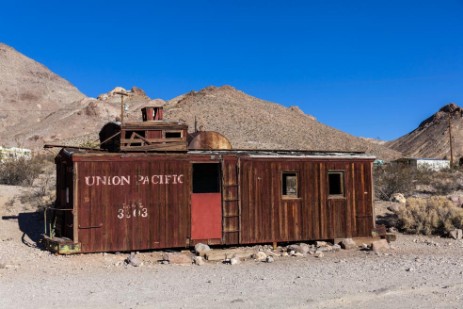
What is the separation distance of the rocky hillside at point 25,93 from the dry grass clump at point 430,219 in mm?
56782

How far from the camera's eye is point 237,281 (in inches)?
426

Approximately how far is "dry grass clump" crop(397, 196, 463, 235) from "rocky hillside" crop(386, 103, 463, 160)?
65639mm

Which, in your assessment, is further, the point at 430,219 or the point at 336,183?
the point at 336,183

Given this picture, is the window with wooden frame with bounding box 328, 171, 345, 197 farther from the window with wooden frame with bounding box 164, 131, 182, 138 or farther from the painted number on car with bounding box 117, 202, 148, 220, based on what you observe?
the painted number on car with bounding box 117, 202, 148, 220

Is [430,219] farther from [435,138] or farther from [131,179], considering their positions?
[435,138]

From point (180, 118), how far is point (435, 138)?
5331cm

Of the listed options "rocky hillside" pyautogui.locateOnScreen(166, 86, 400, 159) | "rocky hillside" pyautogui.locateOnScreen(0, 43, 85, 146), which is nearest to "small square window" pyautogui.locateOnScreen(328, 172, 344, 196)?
"rocky hillside" pyautogui.locateOnScreen(166, 86, 400, 159)

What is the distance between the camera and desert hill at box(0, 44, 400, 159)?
55.2m

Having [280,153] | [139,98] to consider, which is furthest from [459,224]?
[139,98]

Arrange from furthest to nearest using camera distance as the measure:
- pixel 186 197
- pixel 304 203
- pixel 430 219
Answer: pixel 430 219
pixel 304 203
pixel 186 197

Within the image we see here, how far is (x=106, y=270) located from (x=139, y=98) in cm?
7342

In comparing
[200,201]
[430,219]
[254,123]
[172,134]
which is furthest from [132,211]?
[254,123]

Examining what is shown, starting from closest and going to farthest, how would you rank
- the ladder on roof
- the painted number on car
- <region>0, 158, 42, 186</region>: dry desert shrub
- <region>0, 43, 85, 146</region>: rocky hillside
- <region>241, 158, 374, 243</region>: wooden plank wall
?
the painted number on car → the ladder on roof → <region>241, 158, 374, 243</region>: wooden plank wall → <region>0, 158, 42, 186</region>: dry desert shrub → <region>0, 43, 85, 146</region>: rocky hillside

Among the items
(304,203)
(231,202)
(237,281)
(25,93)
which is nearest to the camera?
(237,281)
